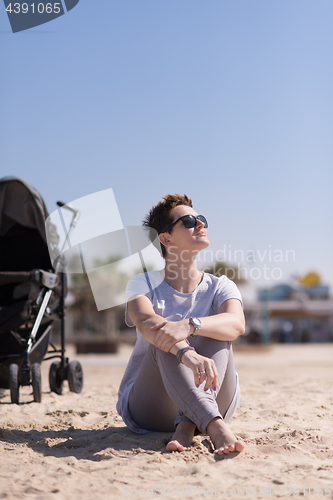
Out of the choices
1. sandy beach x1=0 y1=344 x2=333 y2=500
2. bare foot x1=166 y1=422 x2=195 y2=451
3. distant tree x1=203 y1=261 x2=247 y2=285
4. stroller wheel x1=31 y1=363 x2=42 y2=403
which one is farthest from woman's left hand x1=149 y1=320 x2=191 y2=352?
A: distant tree x1=203 y1=261 x2=247 y2=285

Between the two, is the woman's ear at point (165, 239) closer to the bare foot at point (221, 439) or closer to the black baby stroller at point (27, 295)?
the bare foot at point (221, 439)

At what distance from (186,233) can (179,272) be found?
238 millimetres

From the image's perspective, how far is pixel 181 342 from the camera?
2277 mm

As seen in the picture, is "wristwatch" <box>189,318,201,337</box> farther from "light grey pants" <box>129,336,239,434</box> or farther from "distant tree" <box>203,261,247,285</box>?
"distant tree" <box>203,261,247,285</box>

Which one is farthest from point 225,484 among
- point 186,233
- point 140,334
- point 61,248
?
point 61,248

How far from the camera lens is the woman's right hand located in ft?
7.09

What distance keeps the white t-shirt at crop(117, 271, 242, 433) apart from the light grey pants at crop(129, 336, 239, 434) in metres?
0.14

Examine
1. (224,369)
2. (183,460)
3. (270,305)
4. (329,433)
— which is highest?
(224,369)

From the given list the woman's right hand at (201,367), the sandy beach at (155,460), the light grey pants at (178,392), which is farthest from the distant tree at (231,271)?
the woman's right hand at (201,367)

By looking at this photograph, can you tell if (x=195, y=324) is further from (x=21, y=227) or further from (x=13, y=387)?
(x=21, y=227)

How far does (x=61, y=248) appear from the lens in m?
5.07

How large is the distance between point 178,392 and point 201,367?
0.18 m

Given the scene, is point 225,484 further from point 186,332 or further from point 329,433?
point 329,433

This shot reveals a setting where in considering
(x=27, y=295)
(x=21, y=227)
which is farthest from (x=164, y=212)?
(x=21, y=227)
